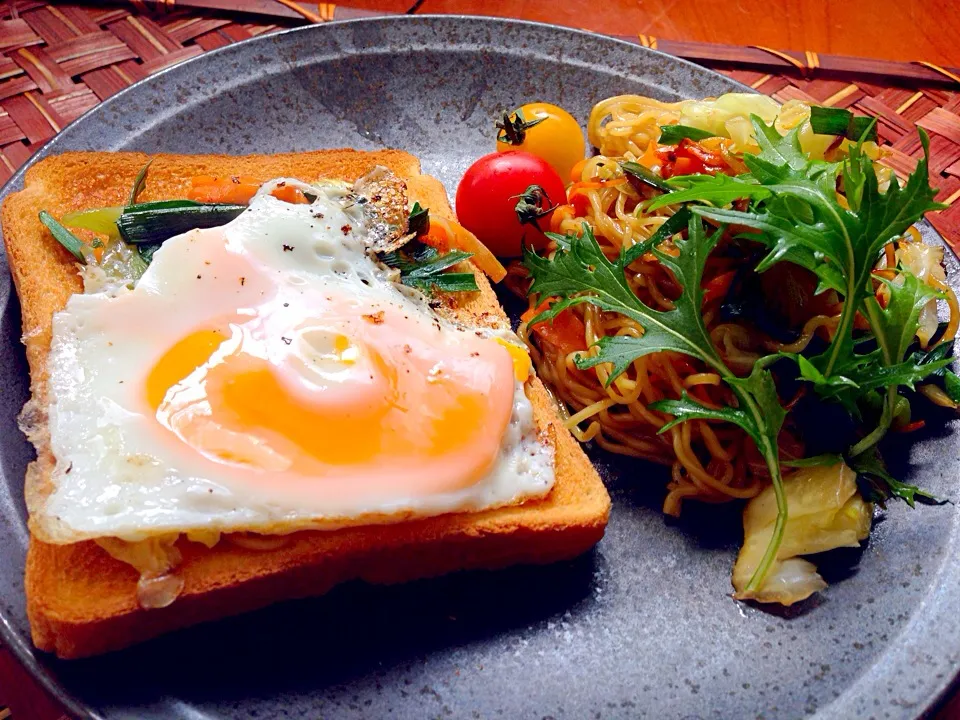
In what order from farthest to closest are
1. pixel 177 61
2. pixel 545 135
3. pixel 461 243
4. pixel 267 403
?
1. pixel 177 61
2. pixel 545 135
3. pixel 461 243
4. pixel 267 403

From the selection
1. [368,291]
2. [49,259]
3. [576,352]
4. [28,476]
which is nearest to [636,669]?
[576,352]

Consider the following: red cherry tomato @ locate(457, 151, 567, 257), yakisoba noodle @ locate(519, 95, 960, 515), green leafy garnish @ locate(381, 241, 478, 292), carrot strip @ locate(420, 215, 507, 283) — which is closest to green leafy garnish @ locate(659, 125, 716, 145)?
yakisoba noodle @ locate(519, 95, 960, 515)

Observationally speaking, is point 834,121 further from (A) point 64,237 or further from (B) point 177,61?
(B) point 177,61

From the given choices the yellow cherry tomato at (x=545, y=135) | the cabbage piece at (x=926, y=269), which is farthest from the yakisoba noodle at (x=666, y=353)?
the yellow cherry tomato at (x=545, y=135)

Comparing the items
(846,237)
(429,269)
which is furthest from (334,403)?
(846,237)

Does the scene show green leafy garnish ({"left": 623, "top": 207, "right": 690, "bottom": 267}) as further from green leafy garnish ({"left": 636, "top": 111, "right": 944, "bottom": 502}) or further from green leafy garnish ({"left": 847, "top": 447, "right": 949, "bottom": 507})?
green leafy garnish ({"left": 847, "top": 447, "right": 949, "bottom": 507})

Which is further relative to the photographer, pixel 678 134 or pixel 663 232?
pixel 678 134

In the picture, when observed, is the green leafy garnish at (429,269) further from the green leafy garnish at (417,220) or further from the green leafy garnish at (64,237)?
the green leafy garnish at (64,237)

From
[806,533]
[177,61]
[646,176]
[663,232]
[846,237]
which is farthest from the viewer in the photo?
[177,61]
